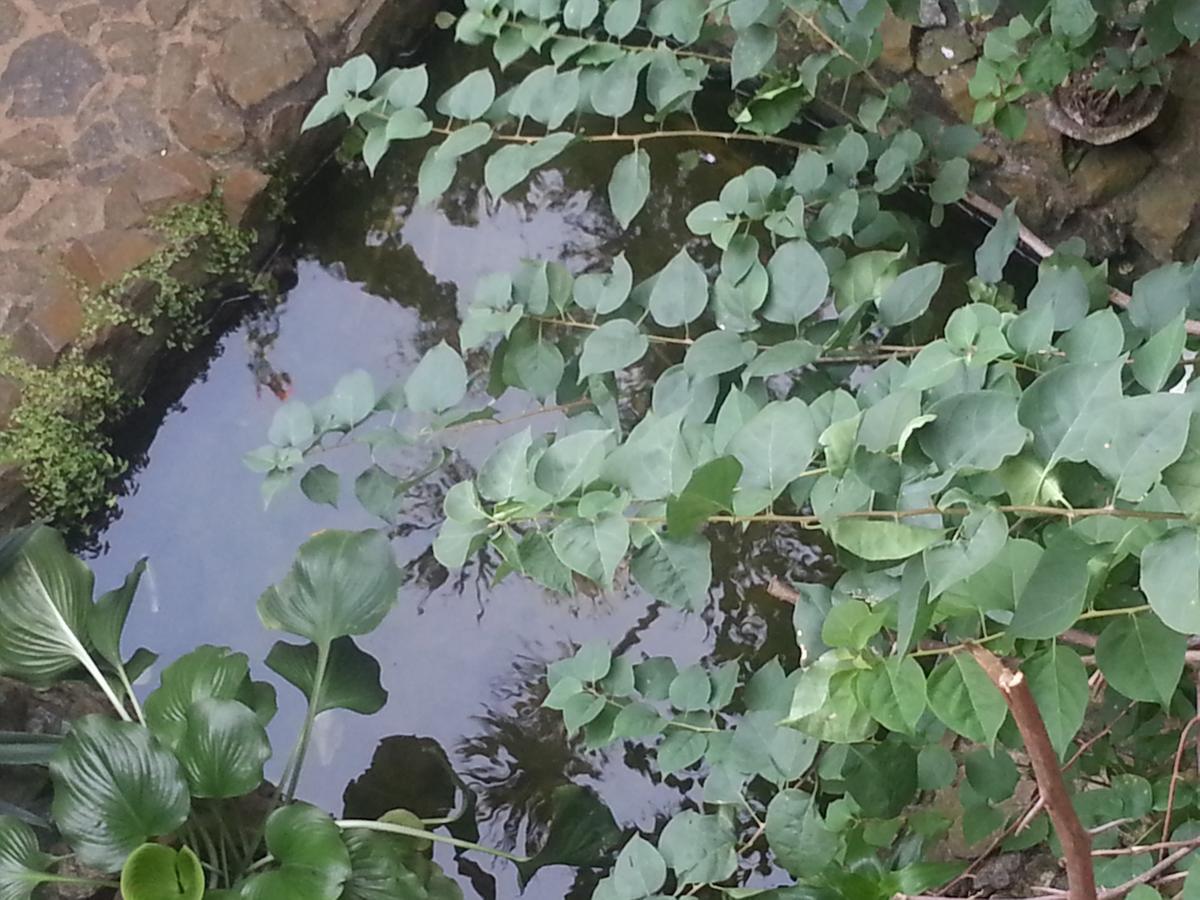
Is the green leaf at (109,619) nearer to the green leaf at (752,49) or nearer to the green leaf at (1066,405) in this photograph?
the green leaf at (752,49)

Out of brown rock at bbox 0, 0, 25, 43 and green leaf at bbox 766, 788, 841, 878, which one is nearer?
green leaf at bbox 766, 788, 841, 878

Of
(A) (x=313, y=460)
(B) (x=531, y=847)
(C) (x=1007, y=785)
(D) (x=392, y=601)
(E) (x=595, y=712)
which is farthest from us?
(A) (x=313, y=460)

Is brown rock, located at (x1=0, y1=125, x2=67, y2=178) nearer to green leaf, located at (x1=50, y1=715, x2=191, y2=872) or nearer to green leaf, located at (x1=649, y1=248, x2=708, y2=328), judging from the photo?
green leaf, located at (x1=50, y1=715, x2=191, y2=872)

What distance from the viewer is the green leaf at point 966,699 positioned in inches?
25.3

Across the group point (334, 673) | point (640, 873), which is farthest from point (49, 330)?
point (640, 873)

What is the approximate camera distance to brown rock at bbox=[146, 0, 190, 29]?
220 centimetres

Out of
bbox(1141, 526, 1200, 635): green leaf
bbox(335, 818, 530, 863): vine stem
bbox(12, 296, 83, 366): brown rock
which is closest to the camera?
bbox(1141, 526, 1200, 635): green leaf

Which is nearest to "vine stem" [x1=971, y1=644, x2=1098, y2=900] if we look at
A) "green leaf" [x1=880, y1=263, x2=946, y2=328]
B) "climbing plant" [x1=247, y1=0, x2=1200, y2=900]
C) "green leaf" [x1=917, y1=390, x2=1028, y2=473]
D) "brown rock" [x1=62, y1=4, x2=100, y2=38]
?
"climbing plant" [x1=247, y1=0, x2=1200, y2=900]

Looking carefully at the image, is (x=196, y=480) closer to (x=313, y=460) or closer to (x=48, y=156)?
(x=313, y=460)

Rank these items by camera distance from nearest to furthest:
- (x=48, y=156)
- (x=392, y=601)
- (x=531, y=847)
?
1. (x=392, y=601)
2. (x=531, y=847)
3. (x=48, y=156)

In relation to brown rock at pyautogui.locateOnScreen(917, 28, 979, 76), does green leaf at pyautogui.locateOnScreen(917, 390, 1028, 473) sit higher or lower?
lower

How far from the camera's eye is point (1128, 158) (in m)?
1.80

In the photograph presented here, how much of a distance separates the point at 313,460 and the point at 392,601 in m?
0.50

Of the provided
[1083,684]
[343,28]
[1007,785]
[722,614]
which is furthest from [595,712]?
[343,28]
